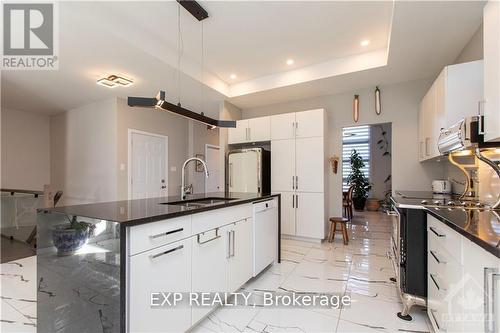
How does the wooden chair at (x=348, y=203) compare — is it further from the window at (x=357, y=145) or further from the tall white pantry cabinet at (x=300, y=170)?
the window at (x=357, y=145)

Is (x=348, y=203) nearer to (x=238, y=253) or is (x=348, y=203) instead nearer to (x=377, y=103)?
(x=377, y=103)

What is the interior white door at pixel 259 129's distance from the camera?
4375mm

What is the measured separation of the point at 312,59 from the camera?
3607mm

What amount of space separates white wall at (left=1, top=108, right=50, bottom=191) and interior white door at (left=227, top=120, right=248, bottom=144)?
15.3 feet

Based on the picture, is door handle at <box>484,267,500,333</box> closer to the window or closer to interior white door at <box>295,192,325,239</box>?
interior white door at <box>295,192,325,239</box>

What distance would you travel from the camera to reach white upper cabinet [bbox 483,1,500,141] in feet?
4.88

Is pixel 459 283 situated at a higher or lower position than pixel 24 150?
lower

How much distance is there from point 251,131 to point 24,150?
5255mm

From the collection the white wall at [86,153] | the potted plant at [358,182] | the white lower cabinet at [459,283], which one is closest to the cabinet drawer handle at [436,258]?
the white lower cabinet at [459,283]

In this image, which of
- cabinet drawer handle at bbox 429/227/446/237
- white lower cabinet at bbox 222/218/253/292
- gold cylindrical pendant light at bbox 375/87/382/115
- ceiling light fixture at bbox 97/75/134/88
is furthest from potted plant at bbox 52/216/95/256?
gold cylindrical pendant light at bbox 375/87/382/115

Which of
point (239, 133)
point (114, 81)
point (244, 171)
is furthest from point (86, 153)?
point (244, 171)

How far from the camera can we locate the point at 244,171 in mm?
4395

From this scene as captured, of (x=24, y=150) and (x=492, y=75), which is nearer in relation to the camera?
(x=492, y=75)

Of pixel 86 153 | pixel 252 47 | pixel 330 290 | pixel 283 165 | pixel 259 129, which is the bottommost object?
pixel 330 290
